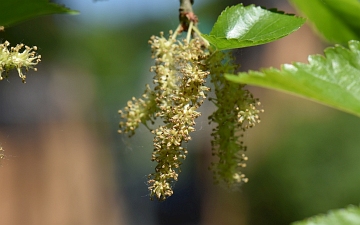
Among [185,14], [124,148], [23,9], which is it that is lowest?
[185,14]

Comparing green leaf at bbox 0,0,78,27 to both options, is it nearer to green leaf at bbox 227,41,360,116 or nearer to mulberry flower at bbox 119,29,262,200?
mulberry flower at bbox 119,29,262,200

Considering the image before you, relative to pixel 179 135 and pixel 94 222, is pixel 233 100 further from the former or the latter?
pixel 94 222

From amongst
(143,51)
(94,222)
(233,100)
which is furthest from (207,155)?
(233,100)

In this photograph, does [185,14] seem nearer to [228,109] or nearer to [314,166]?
[228,109]

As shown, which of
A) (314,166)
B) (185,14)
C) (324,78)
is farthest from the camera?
(314,166)

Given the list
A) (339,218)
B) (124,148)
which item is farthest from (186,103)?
(124,148)

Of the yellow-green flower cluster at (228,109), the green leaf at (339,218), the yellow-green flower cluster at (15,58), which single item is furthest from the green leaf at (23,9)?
the green leaf at (339,218)

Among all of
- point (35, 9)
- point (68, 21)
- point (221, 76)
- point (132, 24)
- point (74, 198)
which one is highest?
point (132, 24)
